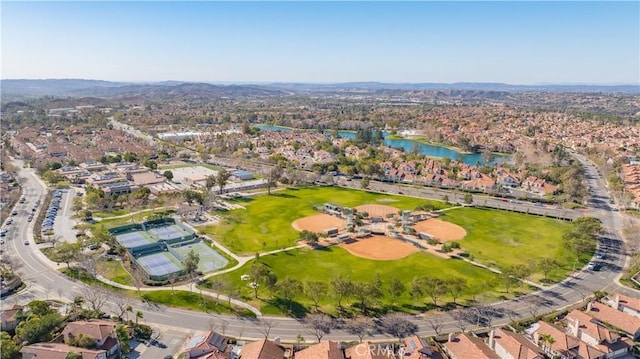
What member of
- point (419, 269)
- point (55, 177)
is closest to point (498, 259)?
point (419, 269)

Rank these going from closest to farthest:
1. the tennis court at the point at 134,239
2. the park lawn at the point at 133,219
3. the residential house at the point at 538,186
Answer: the tennis court at the point at 134,239
the park lawn at the point at 133,219
the residential house at the point at 538,186

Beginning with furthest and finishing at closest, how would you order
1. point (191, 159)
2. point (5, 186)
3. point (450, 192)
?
point (191, 159) → point (450, 192) → point (5, 186)

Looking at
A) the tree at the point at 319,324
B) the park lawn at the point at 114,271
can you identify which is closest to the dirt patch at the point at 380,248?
the tree at the point at 319,324

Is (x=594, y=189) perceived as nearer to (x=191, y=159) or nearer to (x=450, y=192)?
(x=450, y=192)

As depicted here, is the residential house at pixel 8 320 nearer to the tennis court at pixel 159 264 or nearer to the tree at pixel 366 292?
the tennis court at pixel 159 264

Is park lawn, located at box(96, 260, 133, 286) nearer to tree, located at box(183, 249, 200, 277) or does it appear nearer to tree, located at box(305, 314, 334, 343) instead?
tree, located at box(183, 249, 200, 277)

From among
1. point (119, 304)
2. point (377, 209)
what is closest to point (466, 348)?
point (119, 304)
